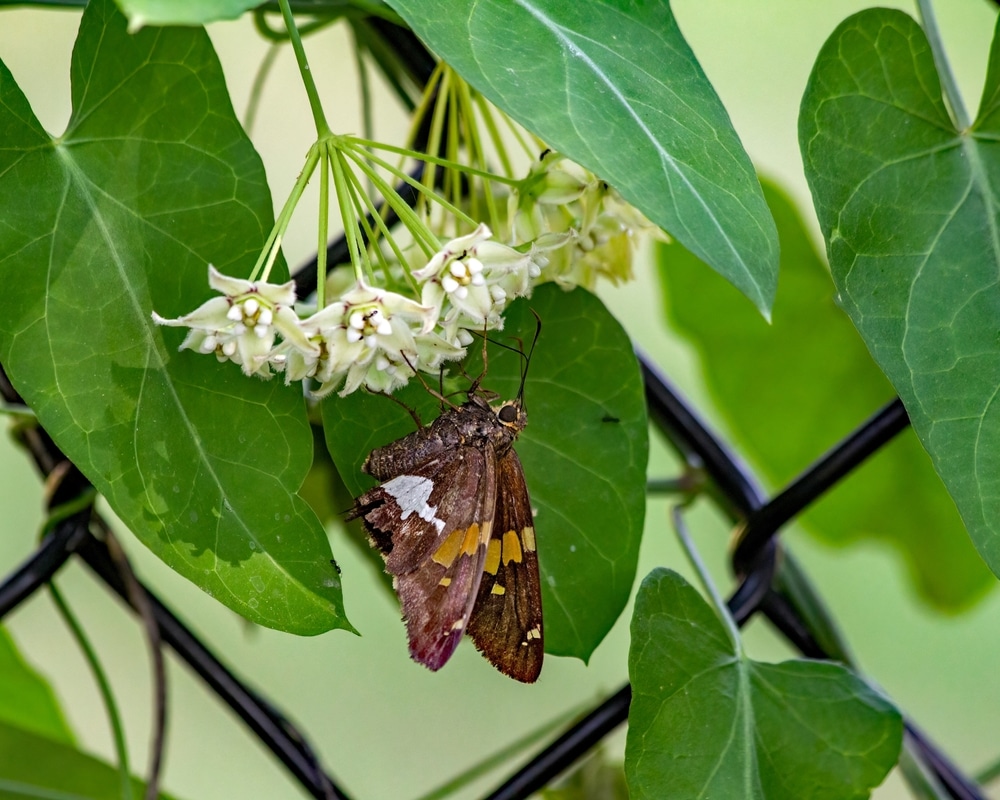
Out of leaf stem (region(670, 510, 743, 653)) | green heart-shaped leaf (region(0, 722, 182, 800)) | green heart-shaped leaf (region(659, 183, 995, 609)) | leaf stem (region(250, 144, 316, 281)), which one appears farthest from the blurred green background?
leaf stem (region(250, 144, 316, 281))

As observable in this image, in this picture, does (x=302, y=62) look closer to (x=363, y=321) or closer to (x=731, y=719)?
(x=363, y=321)

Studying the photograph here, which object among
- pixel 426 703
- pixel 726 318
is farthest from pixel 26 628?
pixel 726 318

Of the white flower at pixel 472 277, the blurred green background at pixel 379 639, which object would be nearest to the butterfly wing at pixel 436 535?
the white flower at pixel 472 277

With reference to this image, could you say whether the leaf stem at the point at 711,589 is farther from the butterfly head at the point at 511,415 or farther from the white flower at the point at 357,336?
the white flower at the point at 357,336

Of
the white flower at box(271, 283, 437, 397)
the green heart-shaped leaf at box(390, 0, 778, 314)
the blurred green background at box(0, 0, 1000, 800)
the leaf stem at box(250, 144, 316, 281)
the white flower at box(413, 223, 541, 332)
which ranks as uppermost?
the green heart-shaped leaf at box(390, 0, 778, 314)

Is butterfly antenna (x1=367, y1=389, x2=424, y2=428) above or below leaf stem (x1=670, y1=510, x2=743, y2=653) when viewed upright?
above

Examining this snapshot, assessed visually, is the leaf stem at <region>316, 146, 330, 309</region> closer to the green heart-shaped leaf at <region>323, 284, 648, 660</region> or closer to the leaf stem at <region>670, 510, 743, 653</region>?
the green heart-shaped leaf at <region>323, 284, 648, 660</region>

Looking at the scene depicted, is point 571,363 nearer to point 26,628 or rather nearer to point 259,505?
point 259,505

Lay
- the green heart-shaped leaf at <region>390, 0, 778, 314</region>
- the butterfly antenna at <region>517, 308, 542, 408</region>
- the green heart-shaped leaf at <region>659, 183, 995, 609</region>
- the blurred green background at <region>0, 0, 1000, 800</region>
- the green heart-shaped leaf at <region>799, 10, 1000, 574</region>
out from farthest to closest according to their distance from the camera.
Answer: the blurred green background at <region>0, 0, 1000, 800</region> < the green heart-shaped leaf at <region>659, 183, 995, 609</region> < the butterfly antenna at <region>517, 308, 542, 408</region> < the green heart-shaped leaf at <region>799, 10, 1000, 574</region> < the green heart-shaped leaf at <region>390, 0, 778, 314</region>

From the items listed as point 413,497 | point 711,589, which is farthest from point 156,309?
point 711,589
